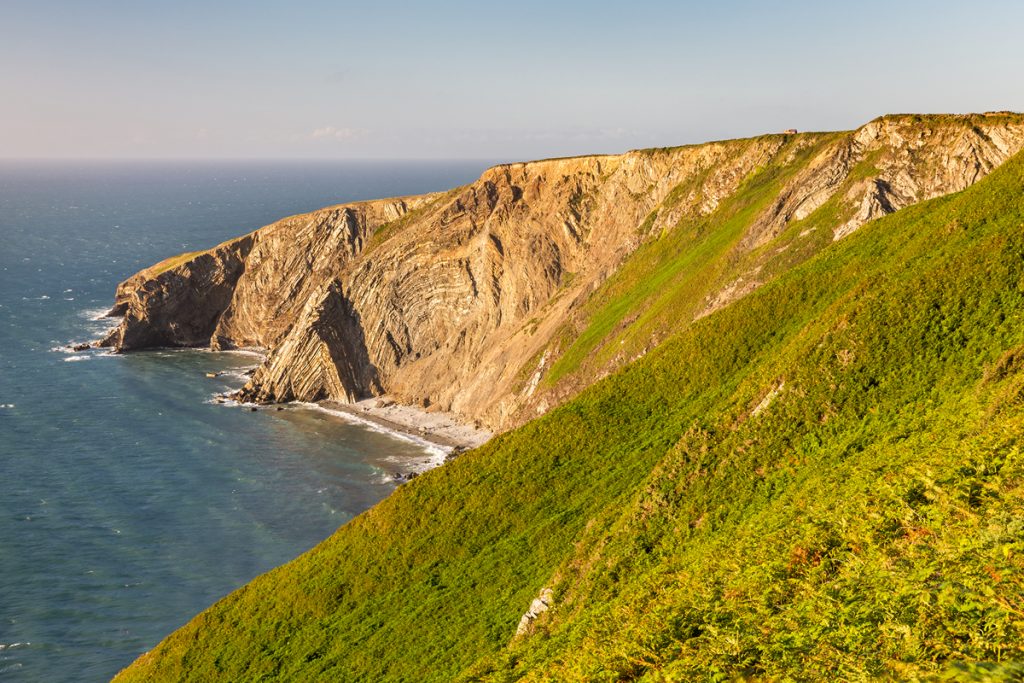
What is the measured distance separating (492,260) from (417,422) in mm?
22940

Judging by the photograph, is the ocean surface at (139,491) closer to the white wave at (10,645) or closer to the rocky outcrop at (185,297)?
the white wave at (10,645)

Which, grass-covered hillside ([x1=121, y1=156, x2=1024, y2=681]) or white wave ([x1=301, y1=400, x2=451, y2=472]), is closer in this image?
grass-covered hillside ([x1=121, y1=156, x2=1024, y2=681])

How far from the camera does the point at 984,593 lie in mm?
13031

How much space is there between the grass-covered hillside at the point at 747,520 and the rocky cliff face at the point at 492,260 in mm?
17813

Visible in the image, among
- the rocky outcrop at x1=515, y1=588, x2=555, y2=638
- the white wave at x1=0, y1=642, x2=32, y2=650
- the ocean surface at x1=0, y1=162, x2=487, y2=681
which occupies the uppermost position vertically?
the rocky outcrop at x1=515, y1=588, x2=555, y2=638

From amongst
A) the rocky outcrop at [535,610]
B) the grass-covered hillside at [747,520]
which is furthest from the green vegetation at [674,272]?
the rocky outcrop at [535,610]

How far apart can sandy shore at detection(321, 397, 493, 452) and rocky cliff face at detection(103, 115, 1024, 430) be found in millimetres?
1815

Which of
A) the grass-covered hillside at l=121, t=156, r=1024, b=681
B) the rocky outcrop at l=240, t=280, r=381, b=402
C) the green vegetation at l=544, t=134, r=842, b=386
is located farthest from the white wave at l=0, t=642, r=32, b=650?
the rocky outcrop at l=240, t=280, r=381, b=402

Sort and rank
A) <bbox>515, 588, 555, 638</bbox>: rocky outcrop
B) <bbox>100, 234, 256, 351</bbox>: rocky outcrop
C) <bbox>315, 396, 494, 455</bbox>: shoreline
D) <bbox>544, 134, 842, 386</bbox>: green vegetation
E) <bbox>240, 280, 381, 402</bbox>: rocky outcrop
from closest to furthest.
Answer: <bbox>515, 588, 555, 638</bbox>: rocky outcrop, <bbox>544, 134, 842, 386</bbox>: green vegetation, <bbox>315, 396, 494, 455</bbox>: shoreline, <bbox>240, 280, 381, 402</bbox>: rocky outcrop, <bbox>100, 234, 256, 351</bbox>: rocky outcrop

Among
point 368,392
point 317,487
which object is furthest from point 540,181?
point 317,487

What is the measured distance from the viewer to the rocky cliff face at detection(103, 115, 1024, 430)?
57375 mm

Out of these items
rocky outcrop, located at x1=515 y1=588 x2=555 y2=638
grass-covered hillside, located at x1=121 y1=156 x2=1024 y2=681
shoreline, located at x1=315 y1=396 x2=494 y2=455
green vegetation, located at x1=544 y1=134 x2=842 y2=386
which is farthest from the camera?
shoreline, located at x1=315 y1=396 x2=494 y2=455

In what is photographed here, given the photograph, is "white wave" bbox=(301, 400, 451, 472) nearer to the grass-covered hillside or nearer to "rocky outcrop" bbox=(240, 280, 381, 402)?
"rocky outcrop" bbox=(240, 280, 381, 402)

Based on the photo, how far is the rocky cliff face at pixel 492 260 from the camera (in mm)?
57375
